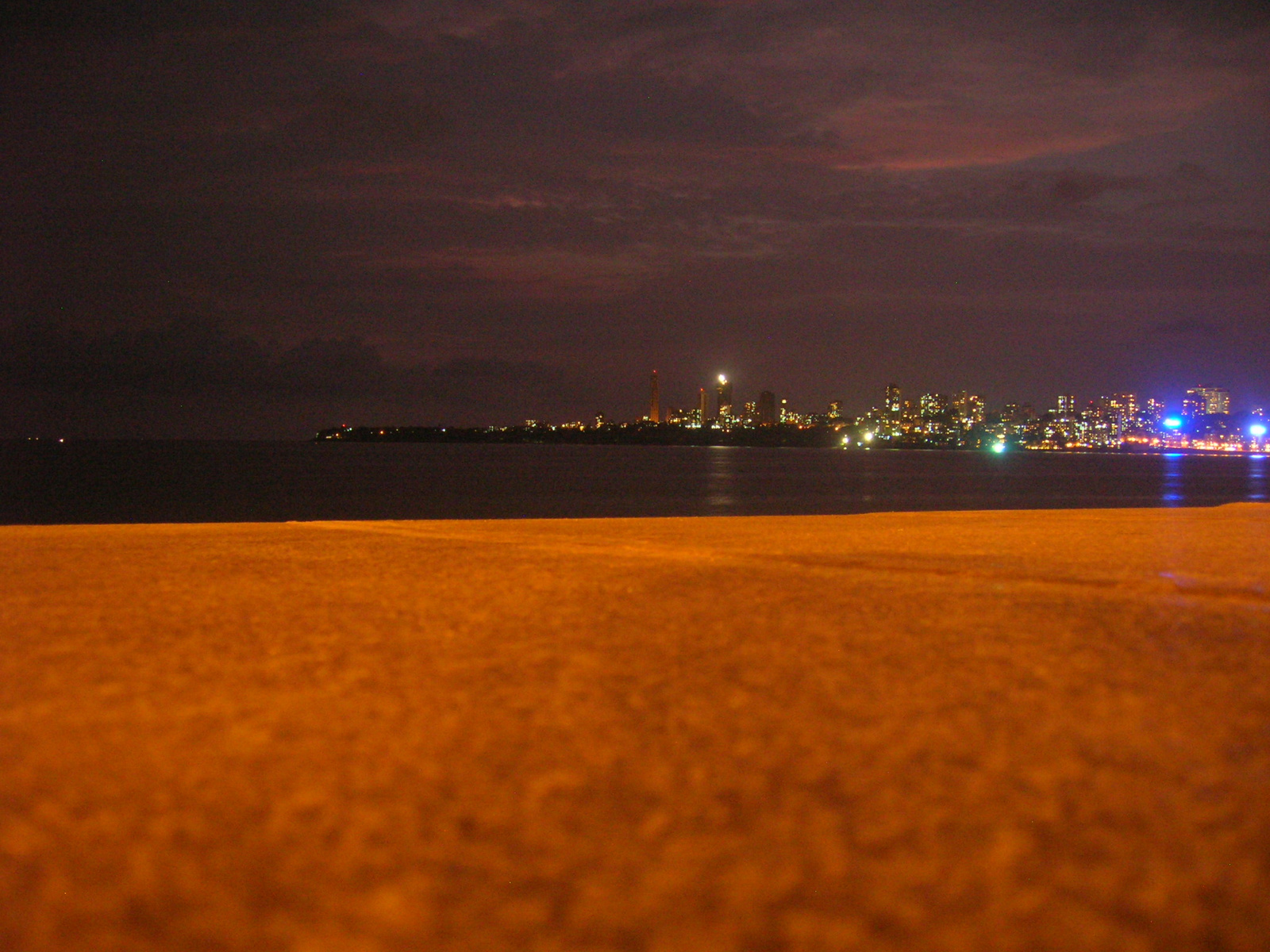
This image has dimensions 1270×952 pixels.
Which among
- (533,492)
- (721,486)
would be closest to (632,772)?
(533,492)

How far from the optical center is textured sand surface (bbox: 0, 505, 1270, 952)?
198 cm

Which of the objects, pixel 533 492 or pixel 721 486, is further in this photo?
pixel 721 486

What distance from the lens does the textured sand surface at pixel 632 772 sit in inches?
77.9

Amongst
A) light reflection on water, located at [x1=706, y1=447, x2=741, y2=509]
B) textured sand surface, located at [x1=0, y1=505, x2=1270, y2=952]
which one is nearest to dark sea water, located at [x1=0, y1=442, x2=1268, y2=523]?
light reflection on water, located at [x1=706, y1=447, x2=741, y2=509]

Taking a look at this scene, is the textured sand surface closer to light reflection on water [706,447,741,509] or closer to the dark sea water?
the dark sea water

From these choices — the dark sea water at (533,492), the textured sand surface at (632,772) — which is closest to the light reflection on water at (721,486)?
the dark sea water at (533,492)

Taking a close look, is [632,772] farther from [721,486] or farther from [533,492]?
[721,486]

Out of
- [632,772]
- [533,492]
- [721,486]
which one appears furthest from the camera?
[721,486]

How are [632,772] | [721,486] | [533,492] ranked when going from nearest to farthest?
[632,772]
[533,492]
[721,486]

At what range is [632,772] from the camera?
2627 mm

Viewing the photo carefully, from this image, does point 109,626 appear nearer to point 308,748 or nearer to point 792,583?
point 308,748

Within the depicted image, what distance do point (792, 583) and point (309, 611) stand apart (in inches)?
111

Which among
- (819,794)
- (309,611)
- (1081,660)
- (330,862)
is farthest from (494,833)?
(309,611)

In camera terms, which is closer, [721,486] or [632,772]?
[632,772]
